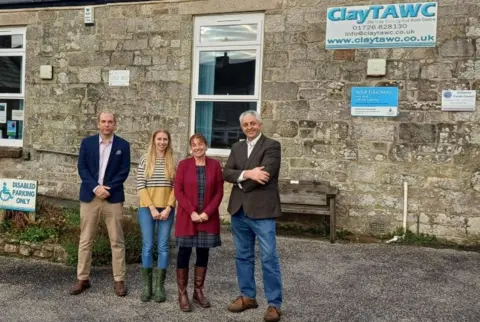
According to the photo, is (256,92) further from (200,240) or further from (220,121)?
(200,240)

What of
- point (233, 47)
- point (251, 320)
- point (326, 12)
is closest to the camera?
point (251, 320)

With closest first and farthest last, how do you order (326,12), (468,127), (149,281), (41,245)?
1. (149,281)
2. (41,245)
3. (468,127)
4. (326,12)

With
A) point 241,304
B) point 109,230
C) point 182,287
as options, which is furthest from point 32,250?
point 241,304

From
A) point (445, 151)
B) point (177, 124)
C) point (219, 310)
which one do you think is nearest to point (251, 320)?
point (219, 310)

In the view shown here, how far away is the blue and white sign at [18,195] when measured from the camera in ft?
20.6

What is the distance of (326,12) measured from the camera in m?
7.43

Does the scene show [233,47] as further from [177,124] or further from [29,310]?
[29,310]

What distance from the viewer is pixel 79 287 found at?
4.79m

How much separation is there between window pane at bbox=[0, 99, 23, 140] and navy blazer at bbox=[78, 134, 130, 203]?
5511mm

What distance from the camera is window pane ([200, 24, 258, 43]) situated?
7.93 metres

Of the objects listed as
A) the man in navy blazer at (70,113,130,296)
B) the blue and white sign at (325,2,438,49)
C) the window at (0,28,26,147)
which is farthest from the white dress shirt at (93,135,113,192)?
the window at (0,28,26,147)

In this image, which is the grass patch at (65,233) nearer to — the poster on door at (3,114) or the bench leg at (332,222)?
the bench leg at (332,222)

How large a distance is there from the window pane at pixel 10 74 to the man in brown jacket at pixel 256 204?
6.86 metres

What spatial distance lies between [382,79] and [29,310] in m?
5.45
